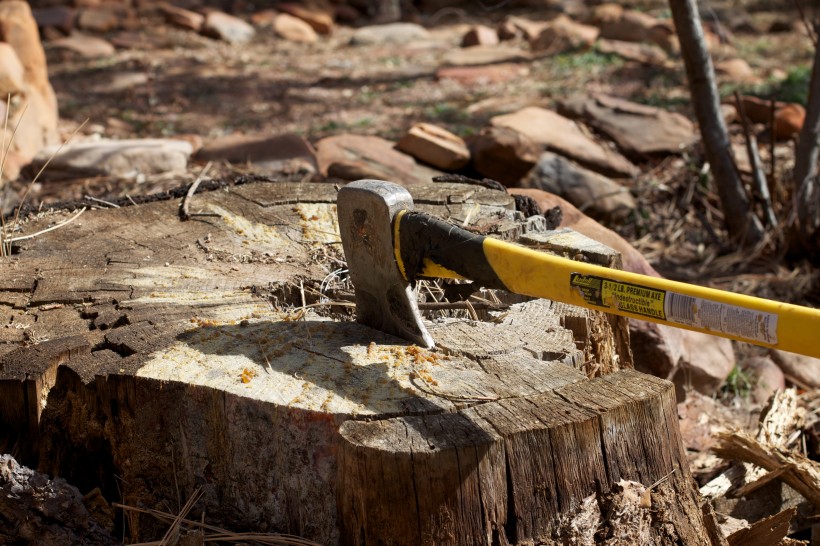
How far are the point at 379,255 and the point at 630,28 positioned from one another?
9197 millimetres

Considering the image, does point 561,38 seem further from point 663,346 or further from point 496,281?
point 496,281

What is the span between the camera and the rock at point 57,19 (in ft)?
37.3

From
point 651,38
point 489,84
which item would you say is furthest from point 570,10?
point 489,84

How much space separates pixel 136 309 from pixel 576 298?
49.4 inches

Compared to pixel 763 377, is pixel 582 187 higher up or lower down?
higher up

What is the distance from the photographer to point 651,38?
10.7 m

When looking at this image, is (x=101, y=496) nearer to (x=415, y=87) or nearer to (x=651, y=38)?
(x=415, y=87)

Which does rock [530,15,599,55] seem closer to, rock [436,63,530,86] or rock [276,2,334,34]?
rock [436,63,530,86]

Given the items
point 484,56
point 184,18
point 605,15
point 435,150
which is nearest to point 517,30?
point 605,15

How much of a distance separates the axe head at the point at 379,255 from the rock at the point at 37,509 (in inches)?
35.3

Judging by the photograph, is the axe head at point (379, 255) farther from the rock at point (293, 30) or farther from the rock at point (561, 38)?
the rock at point (293, 30)

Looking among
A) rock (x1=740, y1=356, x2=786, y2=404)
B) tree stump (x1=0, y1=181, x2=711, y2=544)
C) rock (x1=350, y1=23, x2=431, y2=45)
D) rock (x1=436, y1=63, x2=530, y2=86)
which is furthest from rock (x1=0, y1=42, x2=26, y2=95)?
rock (x1=350, y1=23, x2=431, y2=45)

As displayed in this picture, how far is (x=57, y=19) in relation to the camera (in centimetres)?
1144

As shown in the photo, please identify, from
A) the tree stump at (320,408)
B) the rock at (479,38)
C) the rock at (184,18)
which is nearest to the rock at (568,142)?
the tree stump at (320,408)
